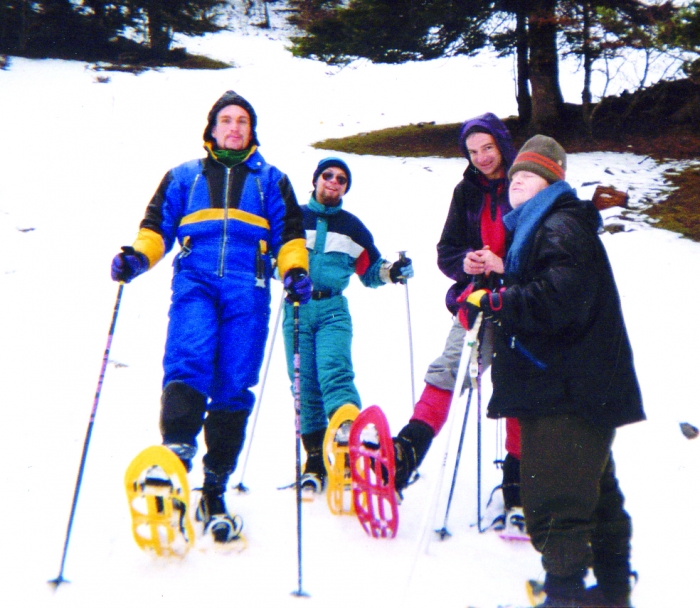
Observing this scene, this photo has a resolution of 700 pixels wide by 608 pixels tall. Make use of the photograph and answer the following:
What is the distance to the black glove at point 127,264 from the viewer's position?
9.77 feet

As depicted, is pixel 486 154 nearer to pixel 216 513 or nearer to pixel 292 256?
pixel 292 256

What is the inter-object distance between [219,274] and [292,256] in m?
0.36

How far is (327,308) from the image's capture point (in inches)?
147

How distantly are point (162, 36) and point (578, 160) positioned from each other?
12.4 meters

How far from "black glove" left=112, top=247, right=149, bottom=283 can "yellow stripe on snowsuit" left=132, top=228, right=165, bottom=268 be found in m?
0.05

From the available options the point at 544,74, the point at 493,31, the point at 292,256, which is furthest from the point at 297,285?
the point at 544,74

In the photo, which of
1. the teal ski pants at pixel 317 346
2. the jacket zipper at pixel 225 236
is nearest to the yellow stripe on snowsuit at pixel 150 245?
the jacket zipper at pixel 225 236

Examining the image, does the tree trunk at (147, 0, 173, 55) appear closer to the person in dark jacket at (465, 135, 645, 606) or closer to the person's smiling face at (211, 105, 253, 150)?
the person's smiling face at (211, 105, 253, 150)

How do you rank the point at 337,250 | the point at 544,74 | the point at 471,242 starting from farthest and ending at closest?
the point at 544,74, the point at 337,250, the point at 471,242

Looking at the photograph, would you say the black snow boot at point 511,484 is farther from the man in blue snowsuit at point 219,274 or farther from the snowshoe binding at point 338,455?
the man in blue snowsuit at point 219,274

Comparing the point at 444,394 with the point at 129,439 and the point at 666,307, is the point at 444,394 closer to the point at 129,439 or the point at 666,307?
the point at 129,439

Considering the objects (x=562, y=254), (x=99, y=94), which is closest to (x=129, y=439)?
(x=562, y=254)

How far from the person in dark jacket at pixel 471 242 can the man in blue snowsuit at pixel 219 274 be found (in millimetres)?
771

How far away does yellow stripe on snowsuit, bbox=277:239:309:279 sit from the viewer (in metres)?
3.19
